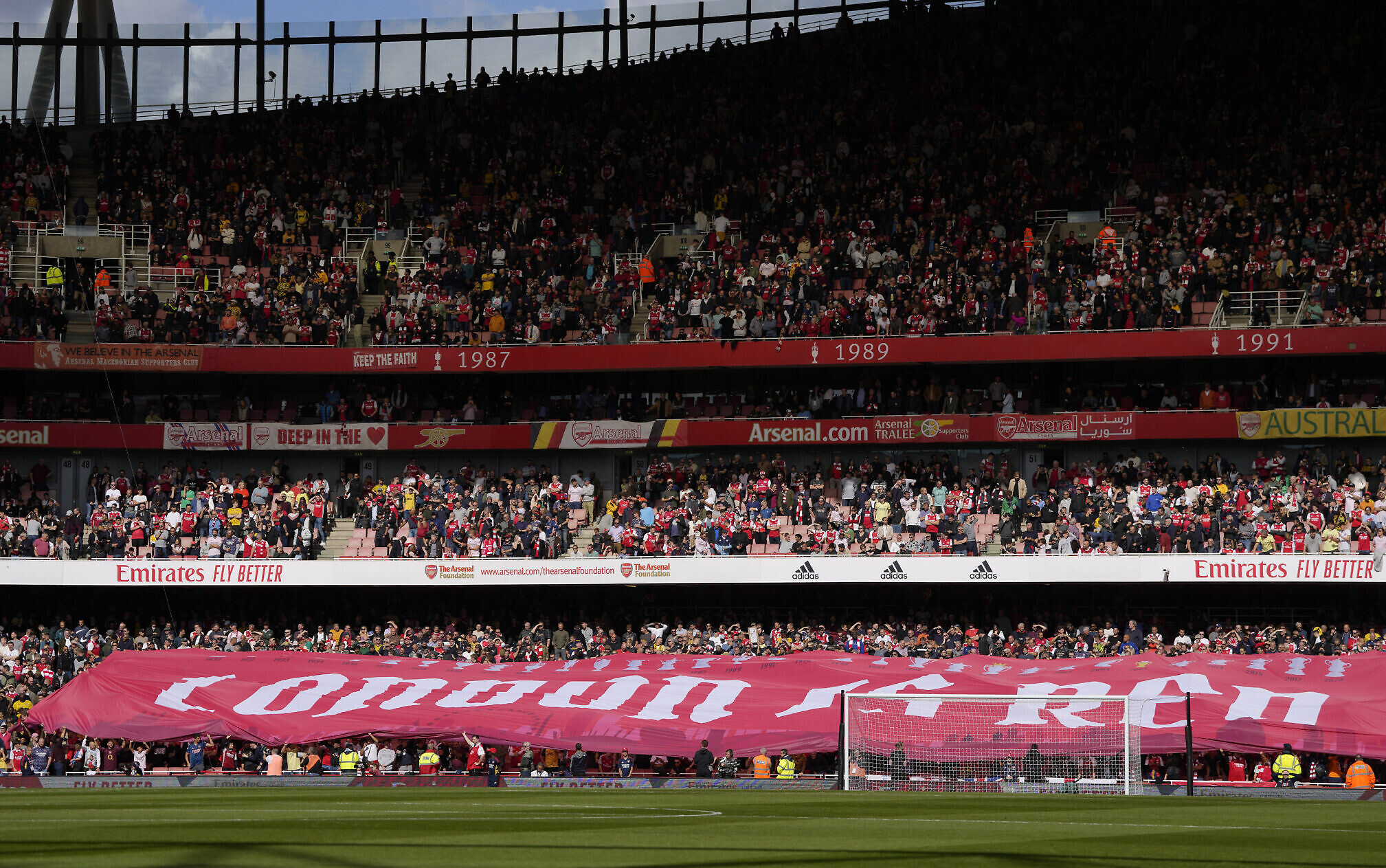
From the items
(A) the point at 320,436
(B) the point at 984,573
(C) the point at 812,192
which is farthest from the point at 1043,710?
(A) the point at 320,436

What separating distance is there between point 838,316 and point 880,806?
73.2 ft

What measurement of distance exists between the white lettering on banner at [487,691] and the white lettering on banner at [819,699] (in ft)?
16.1

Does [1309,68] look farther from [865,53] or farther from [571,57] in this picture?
[571,57]

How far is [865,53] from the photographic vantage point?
50.6 meters

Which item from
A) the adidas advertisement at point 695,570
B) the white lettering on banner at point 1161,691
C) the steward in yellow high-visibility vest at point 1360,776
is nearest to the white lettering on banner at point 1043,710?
the white lettering on banner at point 1161,691

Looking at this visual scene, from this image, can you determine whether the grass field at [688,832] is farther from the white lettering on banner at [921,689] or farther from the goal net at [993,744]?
the white lettering on banner at [921,689]

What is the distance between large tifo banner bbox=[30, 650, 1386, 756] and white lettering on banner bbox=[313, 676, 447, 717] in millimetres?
33

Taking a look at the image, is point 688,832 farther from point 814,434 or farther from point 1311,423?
point 1311,423

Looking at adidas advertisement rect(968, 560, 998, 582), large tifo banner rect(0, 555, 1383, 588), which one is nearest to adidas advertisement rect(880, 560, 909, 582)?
large tifo banner rect(0, 555, 1383, 588)

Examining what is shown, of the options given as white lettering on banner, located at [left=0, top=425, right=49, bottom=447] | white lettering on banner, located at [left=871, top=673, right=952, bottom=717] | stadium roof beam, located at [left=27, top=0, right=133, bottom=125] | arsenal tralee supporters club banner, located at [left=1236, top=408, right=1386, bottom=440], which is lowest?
white lettering on banner, located at [left=871, top=673, right=952, bottom=717]

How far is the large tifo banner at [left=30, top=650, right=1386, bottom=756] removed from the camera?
24203 mm

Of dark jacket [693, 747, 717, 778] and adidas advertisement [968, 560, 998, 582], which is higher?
adidas advertisement [968, 560, 998, 582]

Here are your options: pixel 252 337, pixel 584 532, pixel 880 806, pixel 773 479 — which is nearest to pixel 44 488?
pixel 252 337

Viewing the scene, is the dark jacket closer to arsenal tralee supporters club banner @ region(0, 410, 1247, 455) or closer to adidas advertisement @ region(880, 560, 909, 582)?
adidas advertisement @ region(880, 560, 909, 582)
